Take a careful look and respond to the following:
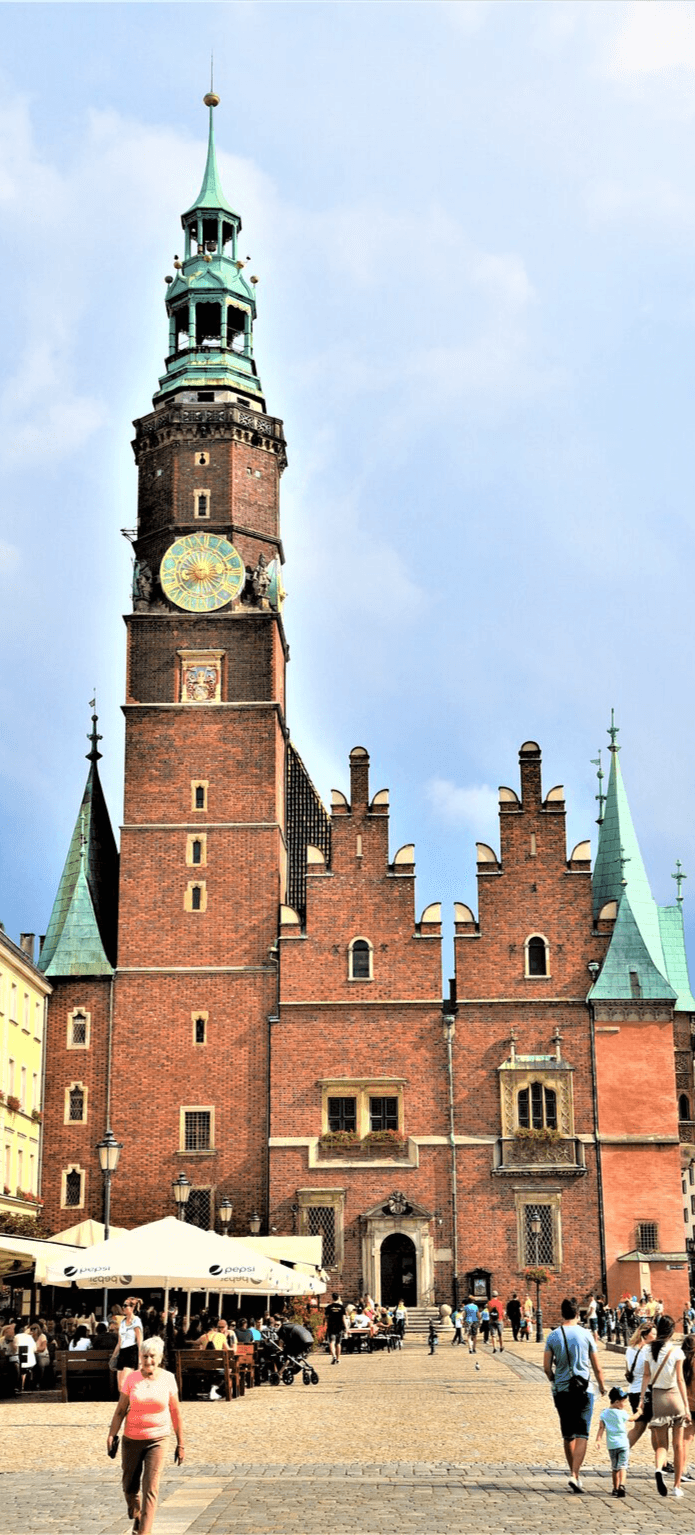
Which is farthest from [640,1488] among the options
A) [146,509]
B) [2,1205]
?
[146,509]

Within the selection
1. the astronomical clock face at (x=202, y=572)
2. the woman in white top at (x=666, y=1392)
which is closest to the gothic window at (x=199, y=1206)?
the astronomical clock face at (x=202, y=572)

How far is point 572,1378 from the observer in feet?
53.7

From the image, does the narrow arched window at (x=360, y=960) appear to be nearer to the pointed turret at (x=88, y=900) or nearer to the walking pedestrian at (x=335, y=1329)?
the pointed turret at (x=88, y=900)

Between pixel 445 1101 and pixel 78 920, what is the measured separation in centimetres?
1233

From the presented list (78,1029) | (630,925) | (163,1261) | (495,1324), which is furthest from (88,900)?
(163,1261)

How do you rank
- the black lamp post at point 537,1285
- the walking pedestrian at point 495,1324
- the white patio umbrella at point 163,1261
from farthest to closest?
the black lamp post at point 537,1285, the walking pedestrian at point 495,1324, the white patio umbrella at point 163,1261

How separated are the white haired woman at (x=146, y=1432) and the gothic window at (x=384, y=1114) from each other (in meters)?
41.7

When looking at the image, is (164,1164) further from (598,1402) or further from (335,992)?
(598,1402)

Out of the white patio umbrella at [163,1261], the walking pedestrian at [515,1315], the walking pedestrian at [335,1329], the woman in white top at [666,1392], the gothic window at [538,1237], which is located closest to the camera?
the woman in white top at [666,1392]

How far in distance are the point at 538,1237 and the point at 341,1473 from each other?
36.8 meters

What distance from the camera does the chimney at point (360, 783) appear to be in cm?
5631

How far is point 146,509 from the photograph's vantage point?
60.7m

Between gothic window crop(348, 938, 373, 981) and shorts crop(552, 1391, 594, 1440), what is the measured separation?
38.5 m

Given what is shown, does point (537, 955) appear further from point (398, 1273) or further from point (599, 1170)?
point (398, 1273)
